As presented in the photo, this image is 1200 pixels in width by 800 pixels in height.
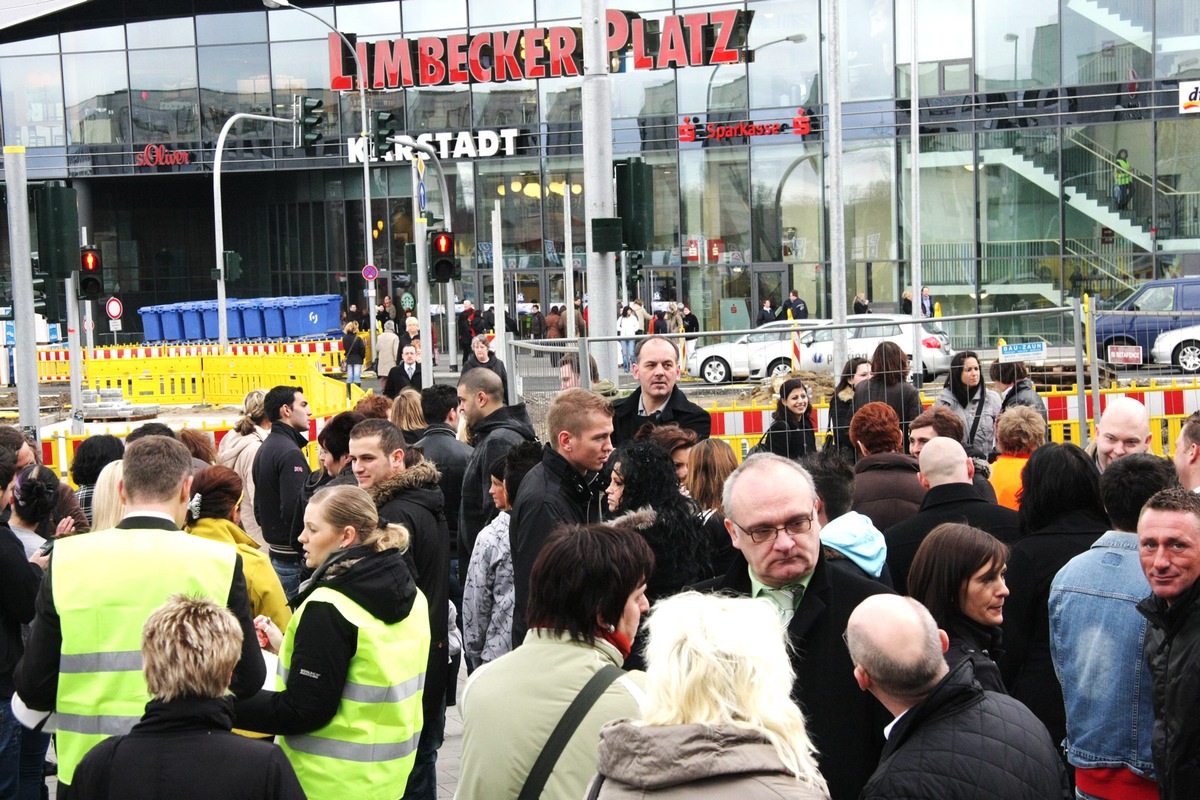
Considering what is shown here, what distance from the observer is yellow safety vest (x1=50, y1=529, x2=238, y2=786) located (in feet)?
15.1

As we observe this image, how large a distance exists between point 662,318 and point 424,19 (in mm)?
15782

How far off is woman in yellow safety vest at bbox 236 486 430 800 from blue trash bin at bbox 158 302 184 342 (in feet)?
146

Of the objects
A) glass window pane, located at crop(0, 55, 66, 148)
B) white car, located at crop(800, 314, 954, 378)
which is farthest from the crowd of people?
glass window pane, located at crop(0, 55, 66, 148)

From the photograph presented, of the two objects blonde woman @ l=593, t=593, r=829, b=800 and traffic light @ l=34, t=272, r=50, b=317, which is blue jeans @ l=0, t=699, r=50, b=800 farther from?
traffic light @ l=34, t=272, r=50, b=317

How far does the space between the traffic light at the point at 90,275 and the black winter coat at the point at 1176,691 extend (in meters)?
15.9

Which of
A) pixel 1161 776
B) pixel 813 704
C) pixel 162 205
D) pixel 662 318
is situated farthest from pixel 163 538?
pixel 162 205

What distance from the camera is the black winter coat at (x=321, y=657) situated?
15.0 ft

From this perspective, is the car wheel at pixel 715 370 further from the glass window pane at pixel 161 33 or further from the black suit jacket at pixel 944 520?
the glass window pane at pixel 161 33

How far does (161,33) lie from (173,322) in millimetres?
11156

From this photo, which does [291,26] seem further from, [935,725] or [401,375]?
[935,725]

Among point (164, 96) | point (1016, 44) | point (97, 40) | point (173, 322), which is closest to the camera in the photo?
point (1016, 44)

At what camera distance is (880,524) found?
6.69 metres

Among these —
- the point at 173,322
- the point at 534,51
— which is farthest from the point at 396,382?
the point at 173,322

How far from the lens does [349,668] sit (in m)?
4.68
